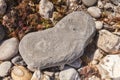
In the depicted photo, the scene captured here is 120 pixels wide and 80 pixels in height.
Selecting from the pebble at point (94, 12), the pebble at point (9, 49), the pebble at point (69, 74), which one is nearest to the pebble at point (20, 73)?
the pebble at point (9, 49)

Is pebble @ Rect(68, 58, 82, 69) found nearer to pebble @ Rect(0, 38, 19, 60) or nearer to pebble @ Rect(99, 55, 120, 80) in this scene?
pebble @ Rect(99, 55, 120, 80)

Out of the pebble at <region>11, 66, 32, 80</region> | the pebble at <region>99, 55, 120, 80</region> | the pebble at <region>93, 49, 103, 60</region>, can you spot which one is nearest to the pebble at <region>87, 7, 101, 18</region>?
the pebble at <region>93, 49, 103, 60</region>

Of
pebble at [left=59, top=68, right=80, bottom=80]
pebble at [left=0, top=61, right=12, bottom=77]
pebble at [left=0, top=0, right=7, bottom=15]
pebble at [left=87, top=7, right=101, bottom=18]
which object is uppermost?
pebble at [left=0, top=0, right=7, bottom=15]

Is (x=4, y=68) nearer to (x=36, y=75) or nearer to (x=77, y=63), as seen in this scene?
(x=36, y=75)

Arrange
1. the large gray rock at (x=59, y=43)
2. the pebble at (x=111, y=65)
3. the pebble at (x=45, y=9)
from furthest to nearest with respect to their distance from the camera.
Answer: the pebble at (x=45, y=9) < the pebble at (x=111, y=65) < the large gray rock at (x=59, y=43)

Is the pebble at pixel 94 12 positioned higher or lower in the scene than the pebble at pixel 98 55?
higher

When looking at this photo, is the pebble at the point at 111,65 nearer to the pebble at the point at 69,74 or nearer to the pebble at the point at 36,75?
the pebble at the point at 69,74

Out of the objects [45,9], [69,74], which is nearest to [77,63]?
[69,74]
